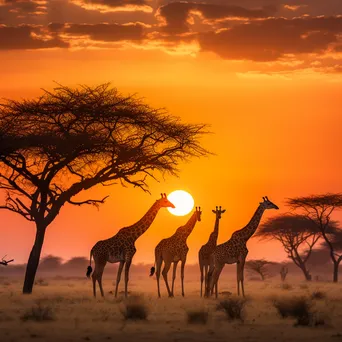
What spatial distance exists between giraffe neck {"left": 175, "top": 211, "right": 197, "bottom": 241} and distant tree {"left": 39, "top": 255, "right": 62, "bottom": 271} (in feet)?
250

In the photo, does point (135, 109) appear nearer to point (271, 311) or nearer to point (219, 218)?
point (219, 218)

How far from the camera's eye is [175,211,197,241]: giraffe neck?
31047 mm

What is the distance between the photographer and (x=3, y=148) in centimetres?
3180

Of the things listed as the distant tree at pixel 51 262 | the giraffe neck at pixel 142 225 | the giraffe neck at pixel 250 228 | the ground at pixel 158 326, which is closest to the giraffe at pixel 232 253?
the giraffe neck at pixel 250 228

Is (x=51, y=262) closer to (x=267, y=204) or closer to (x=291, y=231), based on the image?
(x=291, y=231)

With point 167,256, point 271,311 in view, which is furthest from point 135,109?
point 271,311

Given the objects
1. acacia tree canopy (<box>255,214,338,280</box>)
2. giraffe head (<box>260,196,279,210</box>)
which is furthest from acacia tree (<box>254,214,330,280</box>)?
giraffe head (<box>260,196,279,210</box>)

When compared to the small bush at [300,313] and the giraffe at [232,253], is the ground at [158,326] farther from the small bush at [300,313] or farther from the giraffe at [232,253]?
the giraffe at [232,253]

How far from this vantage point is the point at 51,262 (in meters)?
108

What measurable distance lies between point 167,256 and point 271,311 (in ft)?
19.8

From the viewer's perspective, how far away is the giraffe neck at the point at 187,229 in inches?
1222

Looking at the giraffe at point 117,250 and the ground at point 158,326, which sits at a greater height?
the giraffe at point 117,250

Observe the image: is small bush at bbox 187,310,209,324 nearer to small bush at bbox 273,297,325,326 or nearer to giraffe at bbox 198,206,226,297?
small bush at bbox 273,297,325,326

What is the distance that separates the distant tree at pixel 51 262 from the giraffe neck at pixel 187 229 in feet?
250
